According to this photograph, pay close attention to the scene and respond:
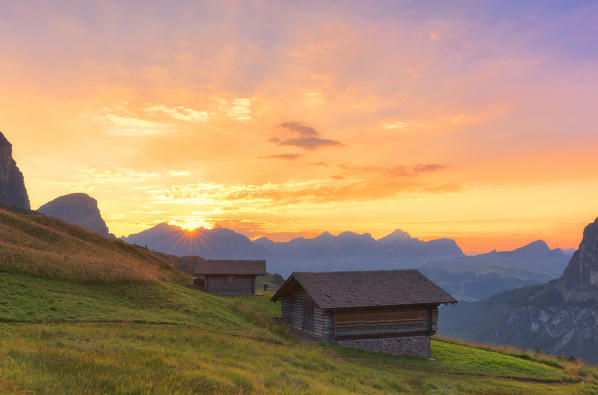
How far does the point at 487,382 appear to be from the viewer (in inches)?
979

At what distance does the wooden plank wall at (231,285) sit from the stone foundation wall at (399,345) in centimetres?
3311

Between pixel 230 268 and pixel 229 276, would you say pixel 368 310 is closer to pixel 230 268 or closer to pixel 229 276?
pixel 229 276

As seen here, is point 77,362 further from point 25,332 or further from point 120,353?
point 25,332

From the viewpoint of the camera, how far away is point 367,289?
36.9 m

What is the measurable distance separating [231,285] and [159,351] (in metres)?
50.3

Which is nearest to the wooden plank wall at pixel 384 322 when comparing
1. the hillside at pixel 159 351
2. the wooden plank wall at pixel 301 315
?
the wooden plank wall at pixel 301 315

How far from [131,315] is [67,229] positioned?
41.2m

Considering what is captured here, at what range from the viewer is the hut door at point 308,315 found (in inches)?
1441

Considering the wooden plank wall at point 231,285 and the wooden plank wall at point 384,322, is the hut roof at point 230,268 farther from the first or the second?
the wooden plank wall at point 384,322

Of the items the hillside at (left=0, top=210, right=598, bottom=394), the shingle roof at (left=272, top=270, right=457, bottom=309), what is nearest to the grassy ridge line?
the hillside at (left=0, top=210, right=598, bottom=394)

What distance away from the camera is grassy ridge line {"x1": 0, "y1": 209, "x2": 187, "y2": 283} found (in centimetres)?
3406

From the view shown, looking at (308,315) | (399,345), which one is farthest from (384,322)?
(308,315)

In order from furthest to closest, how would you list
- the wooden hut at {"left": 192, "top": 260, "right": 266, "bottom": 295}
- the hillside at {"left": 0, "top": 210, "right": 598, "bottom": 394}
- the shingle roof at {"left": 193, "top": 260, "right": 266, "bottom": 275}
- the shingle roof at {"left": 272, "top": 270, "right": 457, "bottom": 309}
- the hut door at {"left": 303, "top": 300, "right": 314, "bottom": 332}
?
1. the shingle roof at {"left": 193, "top": 260, "right": 266, "bottom": 275}
2. the wooden hut at {"left": 192, "top": 260, "right": 266, "bottom": 295}
3. the hut door at {"left": 303, "top": 300, "right": 314, "bottom": 332}
4. the shingle roof at {"left": 272, "top": 270, "right": 457, "bottom": 309}
5. the hillside at {"left": 0, "top": 210, "right": 598, "bottom": 394}

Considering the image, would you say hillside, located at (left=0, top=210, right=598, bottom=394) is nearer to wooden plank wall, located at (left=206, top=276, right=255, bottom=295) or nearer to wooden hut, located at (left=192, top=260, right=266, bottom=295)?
wooden hut, located at (left=192, top=260, right=266, bottom=295)
